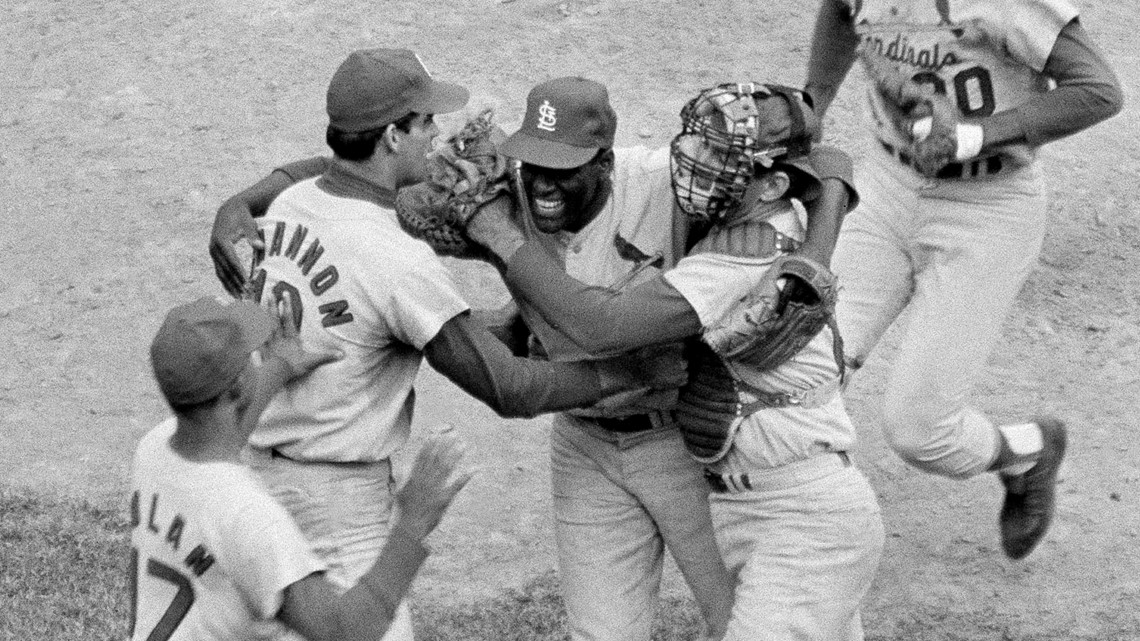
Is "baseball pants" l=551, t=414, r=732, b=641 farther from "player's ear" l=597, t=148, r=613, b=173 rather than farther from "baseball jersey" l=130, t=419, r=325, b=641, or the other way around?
"baseball jersey" l=130, t=419, r=325, b=641

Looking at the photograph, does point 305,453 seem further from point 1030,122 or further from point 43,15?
point 43,15

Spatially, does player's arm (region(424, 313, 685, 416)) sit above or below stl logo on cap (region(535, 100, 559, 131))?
below

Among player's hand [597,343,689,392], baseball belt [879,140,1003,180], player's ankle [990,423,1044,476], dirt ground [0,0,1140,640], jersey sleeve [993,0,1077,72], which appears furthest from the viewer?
dirt ground [0,0,1140,640]

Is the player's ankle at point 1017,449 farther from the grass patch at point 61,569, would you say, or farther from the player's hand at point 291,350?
the grass patch at point 61,569

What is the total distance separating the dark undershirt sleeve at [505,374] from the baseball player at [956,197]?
147 centimetres

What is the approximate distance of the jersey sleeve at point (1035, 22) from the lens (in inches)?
232

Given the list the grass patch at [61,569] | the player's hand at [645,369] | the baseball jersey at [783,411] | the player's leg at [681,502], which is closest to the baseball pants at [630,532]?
the player's leg at [681,502]

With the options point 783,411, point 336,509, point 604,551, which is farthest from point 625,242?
point 336,509

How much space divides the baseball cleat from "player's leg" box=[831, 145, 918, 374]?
2.21 feet

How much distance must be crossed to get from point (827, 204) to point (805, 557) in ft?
3.21

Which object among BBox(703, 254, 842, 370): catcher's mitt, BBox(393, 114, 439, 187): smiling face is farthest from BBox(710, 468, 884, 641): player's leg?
BBox(393, 114, 439, 187): smiling face

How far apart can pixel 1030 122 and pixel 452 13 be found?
5326 millimetres

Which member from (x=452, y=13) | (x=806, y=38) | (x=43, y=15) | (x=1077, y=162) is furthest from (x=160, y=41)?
(x=1077, y=162)

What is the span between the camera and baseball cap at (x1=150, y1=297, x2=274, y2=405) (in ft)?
14.7
